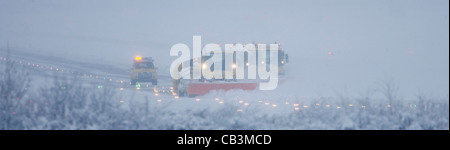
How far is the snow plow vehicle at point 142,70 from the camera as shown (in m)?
27.8

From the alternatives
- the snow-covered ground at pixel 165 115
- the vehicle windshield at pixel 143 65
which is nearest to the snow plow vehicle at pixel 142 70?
the vehicle windshield at pixel 143 65

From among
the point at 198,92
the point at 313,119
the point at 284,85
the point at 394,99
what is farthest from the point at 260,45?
the point at 313,119

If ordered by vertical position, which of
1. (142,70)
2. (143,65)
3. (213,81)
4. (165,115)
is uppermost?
(143,65)

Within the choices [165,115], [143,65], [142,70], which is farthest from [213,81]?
[165,115]

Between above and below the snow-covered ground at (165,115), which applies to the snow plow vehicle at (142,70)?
above

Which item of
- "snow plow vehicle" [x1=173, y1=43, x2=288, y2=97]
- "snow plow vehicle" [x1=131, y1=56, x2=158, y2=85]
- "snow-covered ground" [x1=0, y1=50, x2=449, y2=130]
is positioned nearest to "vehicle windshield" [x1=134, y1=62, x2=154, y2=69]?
"snow plow vehicle" [x1=131, y1=56, x2=158, y2=85]

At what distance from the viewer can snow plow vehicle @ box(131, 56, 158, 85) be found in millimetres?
27797

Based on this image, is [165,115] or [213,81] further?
[213,81]

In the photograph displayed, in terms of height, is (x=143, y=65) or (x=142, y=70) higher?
(x=143, y=65)

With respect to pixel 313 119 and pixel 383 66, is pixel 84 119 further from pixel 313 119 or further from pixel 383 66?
pixel 383 66

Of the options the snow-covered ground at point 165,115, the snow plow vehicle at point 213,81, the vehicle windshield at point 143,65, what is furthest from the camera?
the vehicle windshield at point 143,65

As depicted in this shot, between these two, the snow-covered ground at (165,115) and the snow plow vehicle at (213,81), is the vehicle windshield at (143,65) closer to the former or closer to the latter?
the snow plow vehicle at (213,81)

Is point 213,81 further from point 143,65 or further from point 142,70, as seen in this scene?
point 142,70

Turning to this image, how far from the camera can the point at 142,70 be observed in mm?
27969
